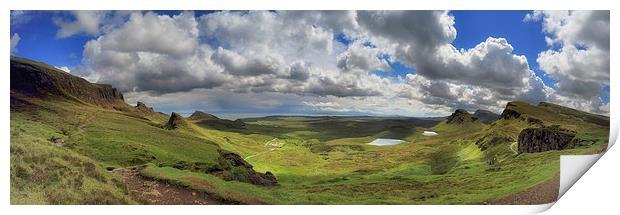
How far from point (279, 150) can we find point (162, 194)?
185 inches

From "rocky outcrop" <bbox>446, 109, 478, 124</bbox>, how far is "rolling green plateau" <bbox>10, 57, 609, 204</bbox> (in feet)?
0.18

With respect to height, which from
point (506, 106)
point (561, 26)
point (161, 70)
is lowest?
point (506, 106)

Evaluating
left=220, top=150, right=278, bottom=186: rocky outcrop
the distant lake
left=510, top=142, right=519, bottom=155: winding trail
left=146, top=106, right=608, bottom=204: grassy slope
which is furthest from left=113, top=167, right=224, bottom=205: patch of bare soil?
left=510, top=142, right=519, bottom=155: winding trail

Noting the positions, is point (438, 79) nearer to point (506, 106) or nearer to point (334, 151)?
point (506, 106)

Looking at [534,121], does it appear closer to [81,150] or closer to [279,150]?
[279,150]

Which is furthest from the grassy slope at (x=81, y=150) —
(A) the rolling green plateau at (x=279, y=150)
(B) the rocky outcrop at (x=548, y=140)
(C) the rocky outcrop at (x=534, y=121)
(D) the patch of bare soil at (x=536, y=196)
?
(C) the rocky outcrop at (x=534, y=121)

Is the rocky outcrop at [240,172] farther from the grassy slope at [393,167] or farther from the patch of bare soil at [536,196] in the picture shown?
the patch of bare soil at [536,196]

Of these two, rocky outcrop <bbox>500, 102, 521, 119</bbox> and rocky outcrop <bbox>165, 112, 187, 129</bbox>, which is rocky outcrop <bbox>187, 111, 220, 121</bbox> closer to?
rocky outcrop <bbox>165, 112, 187, 129</bbox>

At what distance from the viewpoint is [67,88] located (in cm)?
2269

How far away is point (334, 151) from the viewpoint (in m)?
23.9

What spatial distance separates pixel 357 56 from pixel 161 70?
7353 mm
